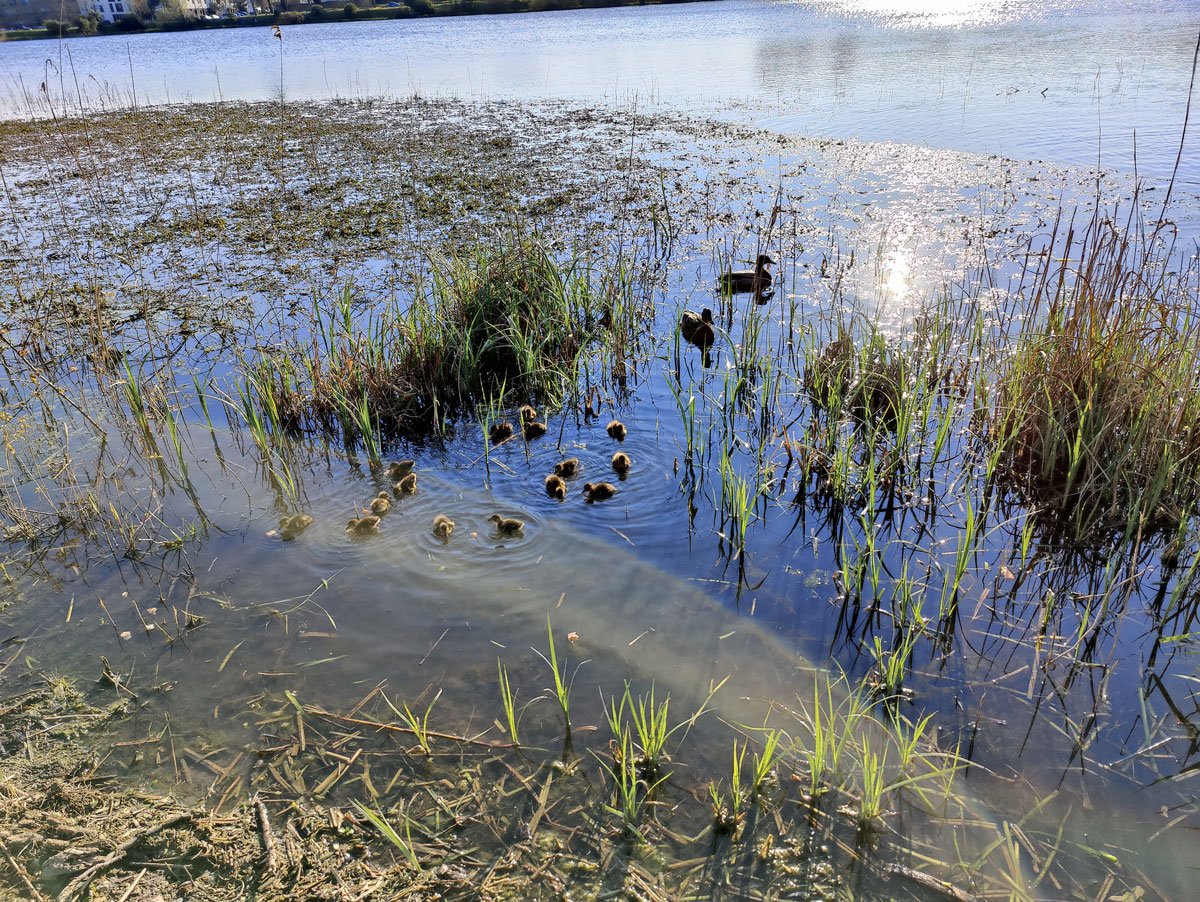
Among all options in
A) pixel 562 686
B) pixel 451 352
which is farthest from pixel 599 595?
pixel 451 352

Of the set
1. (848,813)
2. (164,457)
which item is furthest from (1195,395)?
(164,457)

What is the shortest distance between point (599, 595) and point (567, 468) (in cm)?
128

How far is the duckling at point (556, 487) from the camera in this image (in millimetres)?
4820

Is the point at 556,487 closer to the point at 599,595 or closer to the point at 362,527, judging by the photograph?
the point at 599,595

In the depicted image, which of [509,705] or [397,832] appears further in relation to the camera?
[509,705]

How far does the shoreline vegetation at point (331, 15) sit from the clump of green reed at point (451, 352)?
45.6 metres

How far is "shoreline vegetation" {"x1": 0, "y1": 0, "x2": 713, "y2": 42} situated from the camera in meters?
45.3

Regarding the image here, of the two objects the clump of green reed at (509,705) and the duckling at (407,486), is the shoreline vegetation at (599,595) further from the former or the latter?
the duckling at (407,486)

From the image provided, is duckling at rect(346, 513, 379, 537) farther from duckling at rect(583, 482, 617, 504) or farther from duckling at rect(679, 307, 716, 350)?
duckling at rect(679, 307, 716, 350)

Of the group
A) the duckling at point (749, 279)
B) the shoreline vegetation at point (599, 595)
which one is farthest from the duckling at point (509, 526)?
the duckling at point (749, 279)

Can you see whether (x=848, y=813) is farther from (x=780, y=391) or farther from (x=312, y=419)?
(x=312, y=419)

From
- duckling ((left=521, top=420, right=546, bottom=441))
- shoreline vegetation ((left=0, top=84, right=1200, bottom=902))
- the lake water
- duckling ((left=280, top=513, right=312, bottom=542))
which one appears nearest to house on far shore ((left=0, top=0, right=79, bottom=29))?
the lake water

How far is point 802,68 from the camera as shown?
20.4 meters

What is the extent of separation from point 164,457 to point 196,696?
263 centimetres
